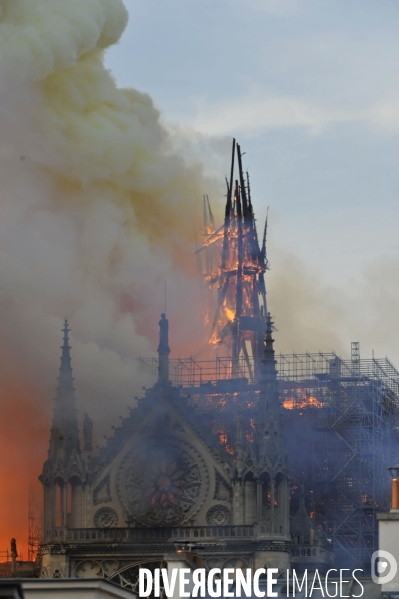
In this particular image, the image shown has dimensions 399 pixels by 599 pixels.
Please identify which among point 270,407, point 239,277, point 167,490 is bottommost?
point 167,490

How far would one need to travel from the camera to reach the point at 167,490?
295 feet

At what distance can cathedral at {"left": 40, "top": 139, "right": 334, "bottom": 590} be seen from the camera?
8731 centimetres

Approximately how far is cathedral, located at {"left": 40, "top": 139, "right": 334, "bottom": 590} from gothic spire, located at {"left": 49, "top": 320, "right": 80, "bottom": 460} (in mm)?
46

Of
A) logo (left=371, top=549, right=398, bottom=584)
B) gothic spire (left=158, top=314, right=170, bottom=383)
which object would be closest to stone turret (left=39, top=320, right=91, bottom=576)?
gothic spire (left=158, top=314, right=170, bottom=383)

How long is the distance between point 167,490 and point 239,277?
73.7 feet

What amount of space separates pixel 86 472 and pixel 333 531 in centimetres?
1473

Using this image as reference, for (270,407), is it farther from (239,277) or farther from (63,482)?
(239,277)

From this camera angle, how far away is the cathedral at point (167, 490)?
3438 inches

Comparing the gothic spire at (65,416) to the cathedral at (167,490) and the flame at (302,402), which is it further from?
the flame at (302,402)

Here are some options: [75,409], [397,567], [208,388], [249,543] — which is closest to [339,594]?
[397,567]

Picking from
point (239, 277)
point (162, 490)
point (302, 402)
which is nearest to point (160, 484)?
point (162, 490)

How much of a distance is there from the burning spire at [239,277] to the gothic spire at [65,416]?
15053mm

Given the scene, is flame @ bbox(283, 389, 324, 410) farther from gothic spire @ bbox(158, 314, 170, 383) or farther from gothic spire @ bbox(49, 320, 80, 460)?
gothic spire @ bbox(49, 320, 80, 460)

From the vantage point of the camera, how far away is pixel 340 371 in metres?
104
